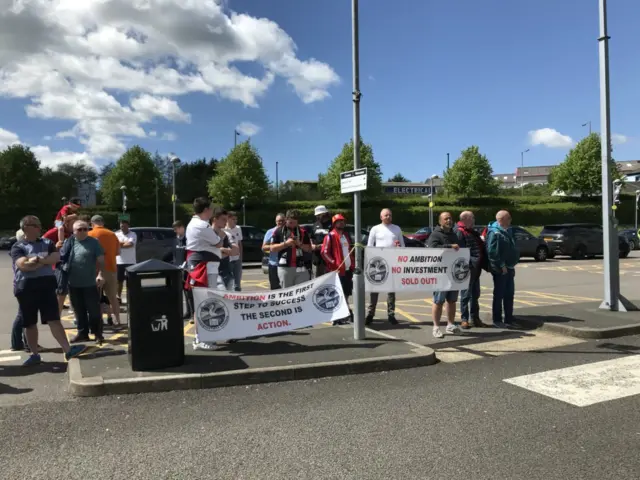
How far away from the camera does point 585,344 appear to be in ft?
22.6

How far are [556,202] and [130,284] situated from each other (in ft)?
201

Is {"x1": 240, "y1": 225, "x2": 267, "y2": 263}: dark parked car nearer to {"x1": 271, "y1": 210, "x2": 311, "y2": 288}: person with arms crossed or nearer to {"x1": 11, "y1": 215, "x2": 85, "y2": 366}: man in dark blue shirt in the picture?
{"x1": 271, "y1": 210, "x2": 311, "y2": 288}: person with arms crossed

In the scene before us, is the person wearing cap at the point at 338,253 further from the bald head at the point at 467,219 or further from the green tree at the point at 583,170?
the green tree at the point at 583,170

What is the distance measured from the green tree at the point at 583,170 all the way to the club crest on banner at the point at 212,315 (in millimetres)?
57770

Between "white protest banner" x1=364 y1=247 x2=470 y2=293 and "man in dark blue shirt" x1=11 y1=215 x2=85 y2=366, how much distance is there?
13.3 feet

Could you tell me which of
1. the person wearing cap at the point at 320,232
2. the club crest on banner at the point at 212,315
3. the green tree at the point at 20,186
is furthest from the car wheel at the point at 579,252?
the green tree at the point at 20,186

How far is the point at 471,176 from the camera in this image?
58.9 m

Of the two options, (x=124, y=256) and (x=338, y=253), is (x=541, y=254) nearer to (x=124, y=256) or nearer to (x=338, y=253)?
(x=338, y=253)

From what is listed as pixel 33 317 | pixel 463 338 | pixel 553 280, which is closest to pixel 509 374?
pixel 463 338

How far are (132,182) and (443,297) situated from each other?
54227 millimetres

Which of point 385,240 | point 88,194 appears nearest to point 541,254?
point 385,240

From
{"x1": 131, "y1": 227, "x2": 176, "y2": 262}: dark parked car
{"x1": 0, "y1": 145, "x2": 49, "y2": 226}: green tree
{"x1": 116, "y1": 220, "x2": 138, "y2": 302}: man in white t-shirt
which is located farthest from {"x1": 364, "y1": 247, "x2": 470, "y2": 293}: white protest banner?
{"x1": 0, "y1": 145, "x2": 49, "y2": 226}: green tree

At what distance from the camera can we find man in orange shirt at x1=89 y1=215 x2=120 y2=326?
805 centimetres

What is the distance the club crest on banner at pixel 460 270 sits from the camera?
24.9 feet
